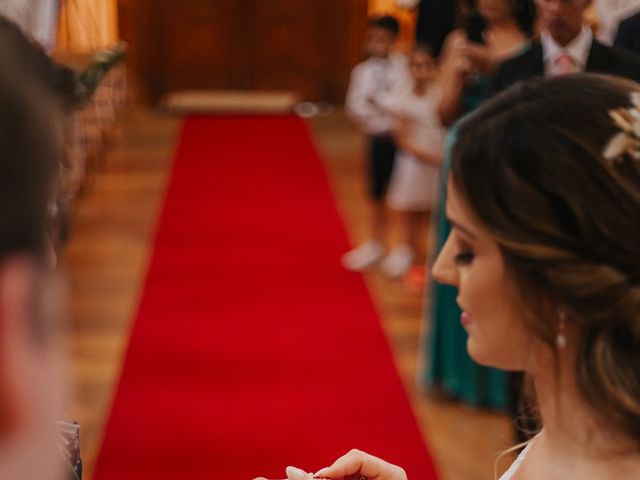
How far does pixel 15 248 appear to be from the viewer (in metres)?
0.46

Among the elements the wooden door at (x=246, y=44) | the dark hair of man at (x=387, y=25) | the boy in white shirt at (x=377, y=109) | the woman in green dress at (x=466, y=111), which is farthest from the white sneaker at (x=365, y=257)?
the wooden door at (x=246, y=44)

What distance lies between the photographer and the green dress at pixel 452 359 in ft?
14.4

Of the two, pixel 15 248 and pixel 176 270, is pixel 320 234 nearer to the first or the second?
pixel 176 270

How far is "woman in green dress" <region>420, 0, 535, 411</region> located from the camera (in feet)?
13.0

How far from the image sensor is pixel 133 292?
614 centimetres

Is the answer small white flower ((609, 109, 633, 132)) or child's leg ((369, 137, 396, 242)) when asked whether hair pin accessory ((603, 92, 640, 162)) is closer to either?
small white flower ((609, 109, 633, 132))

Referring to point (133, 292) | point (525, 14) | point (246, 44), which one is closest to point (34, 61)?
point (525, 14)

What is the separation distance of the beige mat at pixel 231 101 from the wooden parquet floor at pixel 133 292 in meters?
1.52

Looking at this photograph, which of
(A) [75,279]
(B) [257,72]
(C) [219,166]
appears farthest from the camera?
(B) [257,72]

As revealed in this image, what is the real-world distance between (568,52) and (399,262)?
3.40 metres

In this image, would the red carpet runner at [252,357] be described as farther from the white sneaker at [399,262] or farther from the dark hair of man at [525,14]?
the dark hair of man at [525,14]

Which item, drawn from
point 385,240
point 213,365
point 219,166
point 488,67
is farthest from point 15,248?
point 219,166

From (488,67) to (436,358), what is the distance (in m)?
1.30

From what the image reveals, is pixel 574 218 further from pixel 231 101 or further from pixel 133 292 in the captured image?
pixel 231 101
